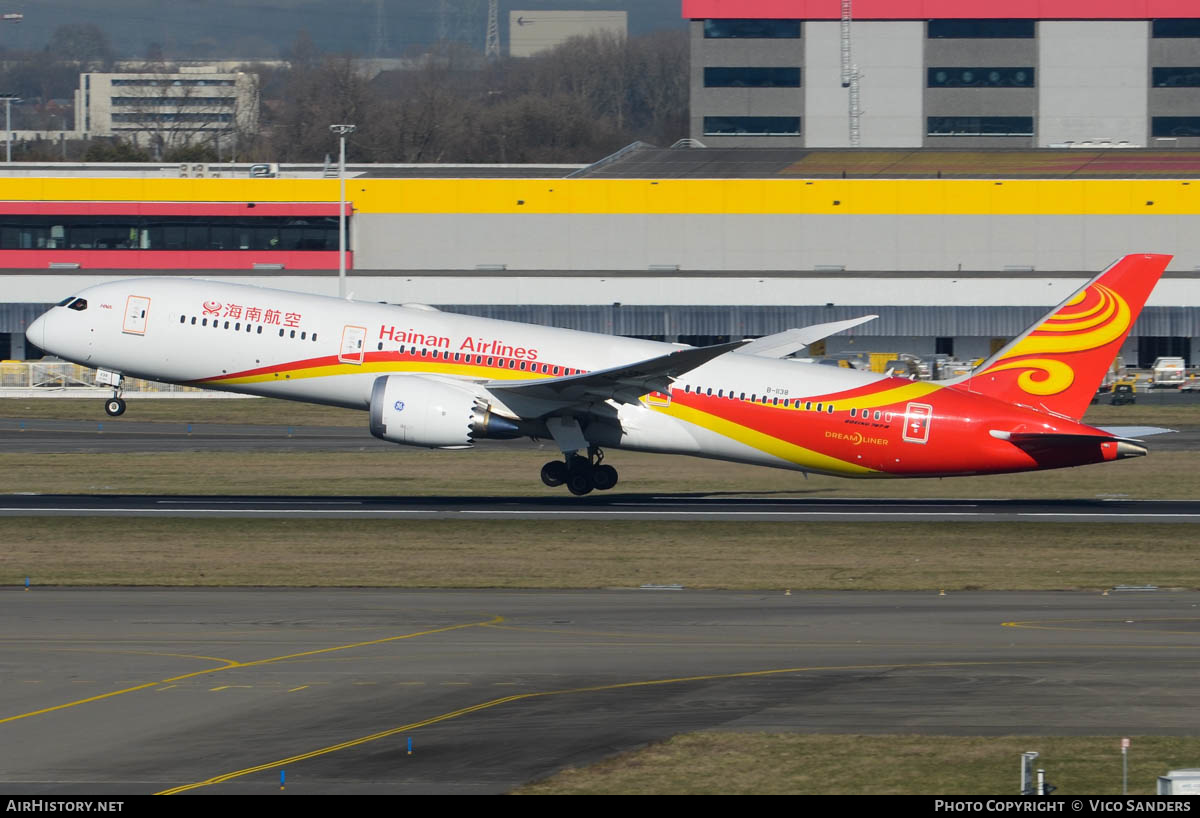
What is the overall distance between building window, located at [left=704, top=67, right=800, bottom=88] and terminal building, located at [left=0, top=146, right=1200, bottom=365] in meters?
35.2

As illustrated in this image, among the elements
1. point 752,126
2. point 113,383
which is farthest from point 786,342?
point 752,126

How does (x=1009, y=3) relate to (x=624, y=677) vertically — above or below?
above

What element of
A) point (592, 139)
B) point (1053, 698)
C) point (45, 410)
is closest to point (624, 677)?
point (1053, 698)

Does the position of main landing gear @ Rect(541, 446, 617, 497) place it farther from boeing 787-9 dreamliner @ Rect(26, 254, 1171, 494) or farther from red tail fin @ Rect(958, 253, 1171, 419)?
red tail fin @ Rect(958, 253, 1171, 419)

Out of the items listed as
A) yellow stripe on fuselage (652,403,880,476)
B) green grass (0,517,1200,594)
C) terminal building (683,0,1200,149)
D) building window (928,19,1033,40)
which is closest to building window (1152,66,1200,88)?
terminal building (683,0,1200,149)

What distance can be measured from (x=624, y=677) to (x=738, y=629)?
13.2 feet

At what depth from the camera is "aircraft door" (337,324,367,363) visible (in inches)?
1618

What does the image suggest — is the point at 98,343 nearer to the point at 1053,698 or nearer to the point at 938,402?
the point at 938,402

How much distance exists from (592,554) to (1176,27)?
11617 centimetres

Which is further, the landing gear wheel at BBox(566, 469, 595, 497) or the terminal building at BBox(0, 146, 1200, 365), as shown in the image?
the terminal building at BBox(0, 146, 1200, 365)

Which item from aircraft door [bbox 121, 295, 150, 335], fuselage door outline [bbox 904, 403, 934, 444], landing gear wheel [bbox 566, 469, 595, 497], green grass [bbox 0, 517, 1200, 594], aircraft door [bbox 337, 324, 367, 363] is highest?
aircraft door [bbox 121, 295, 150, 335]

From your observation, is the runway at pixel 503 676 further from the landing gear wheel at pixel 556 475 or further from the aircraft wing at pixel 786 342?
the aircraft wing at pixel 786 342

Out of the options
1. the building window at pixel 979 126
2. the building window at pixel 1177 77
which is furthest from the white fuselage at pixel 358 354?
the building window at pixel 1177 77

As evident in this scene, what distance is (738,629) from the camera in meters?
25.2
